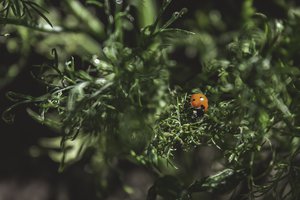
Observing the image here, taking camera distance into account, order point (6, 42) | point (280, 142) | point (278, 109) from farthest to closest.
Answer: point (6, 42), point (280, 142), point (278, 109)

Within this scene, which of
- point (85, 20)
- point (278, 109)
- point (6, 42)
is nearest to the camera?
point (278, 109)

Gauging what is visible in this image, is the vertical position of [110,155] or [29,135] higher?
[110,155]

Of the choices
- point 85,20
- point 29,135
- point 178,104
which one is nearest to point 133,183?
point 29,135

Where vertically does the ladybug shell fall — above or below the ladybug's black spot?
above

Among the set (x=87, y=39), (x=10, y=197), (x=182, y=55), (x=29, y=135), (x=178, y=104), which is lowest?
(x=10, y=197)

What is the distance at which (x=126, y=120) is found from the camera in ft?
2.93

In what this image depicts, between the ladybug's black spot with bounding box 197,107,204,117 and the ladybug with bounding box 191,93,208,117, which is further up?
the ladybug with bounding box 191,93,208,117

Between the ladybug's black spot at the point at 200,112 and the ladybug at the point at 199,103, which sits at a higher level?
the ladybug at the point at 199,103

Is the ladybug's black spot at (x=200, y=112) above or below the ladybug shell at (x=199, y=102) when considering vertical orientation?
below

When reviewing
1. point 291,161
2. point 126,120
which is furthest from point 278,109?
point 126,120

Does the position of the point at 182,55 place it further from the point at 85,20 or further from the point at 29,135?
the point at 29,135

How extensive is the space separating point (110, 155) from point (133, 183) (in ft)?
1.12

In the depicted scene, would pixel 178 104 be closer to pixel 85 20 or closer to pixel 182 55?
pixel 85 20

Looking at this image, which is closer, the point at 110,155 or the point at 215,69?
the point at 215,69
